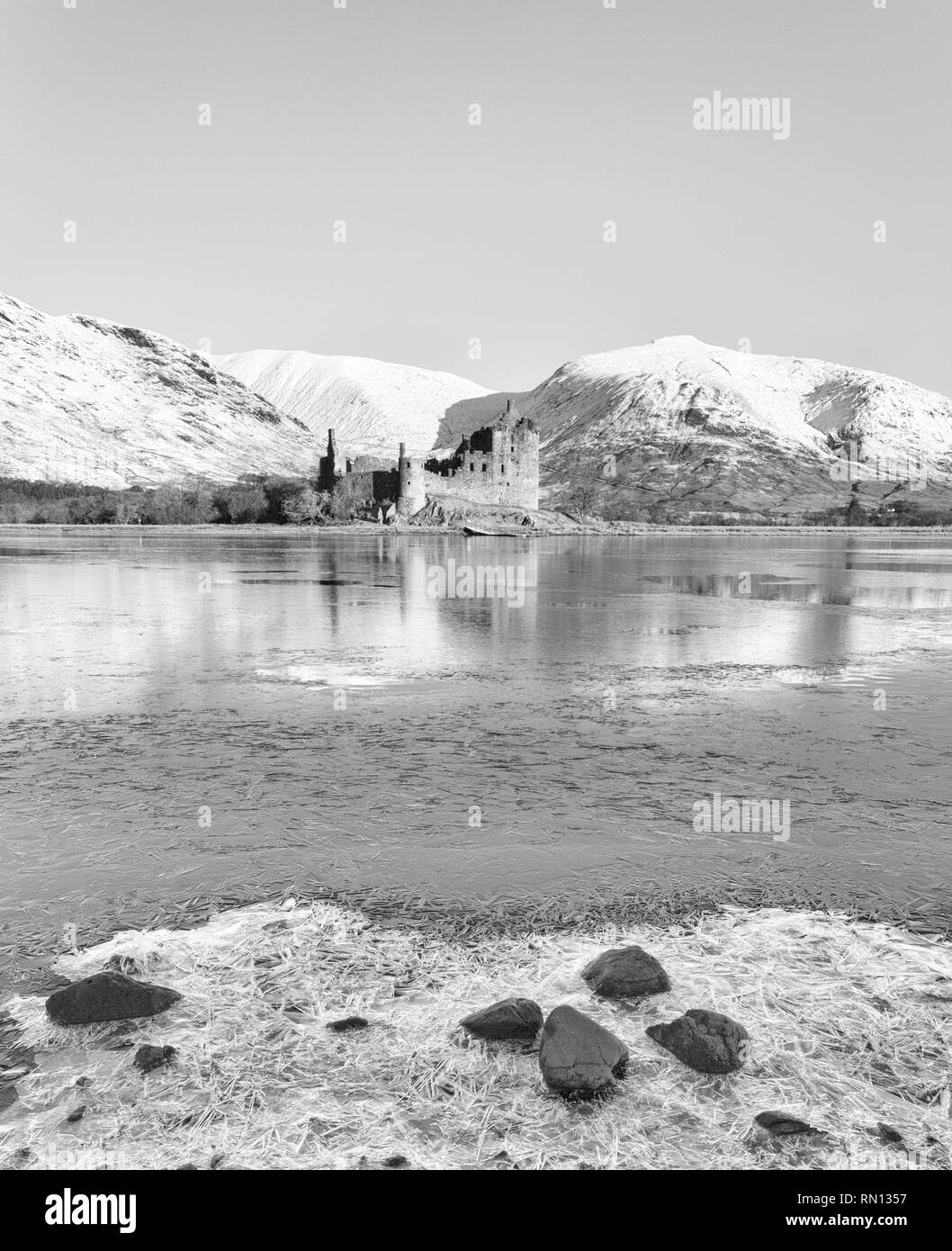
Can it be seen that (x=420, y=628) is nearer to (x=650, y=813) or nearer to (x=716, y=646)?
(x=716, y=646)

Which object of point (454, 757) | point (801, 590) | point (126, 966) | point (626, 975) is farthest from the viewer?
point (801, 590)

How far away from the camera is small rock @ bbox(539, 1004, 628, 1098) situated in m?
3.92

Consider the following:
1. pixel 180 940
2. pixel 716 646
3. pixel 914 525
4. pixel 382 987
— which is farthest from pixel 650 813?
pixel 914 525

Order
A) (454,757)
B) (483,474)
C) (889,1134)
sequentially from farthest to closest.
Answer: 1. (483,474)
2. (454,757)
3. (889,1134)

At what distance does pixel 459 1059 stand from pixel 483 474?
9305 centimetres

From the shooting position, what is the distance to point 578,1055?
402 centimetres

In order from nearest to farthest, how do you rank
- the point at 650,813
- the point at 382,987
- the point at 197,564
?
the point at 382,987 < the point at 650,813 < the point at 197,564

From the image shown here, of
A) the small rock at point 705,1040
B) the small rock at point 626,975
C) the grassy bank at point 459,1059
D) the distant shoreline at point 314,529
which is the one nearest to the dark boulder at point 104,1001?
the grassy bank at point 459,1059

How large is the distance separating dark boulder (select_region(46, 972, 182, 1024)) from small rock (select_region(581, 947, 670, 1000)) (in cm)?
230

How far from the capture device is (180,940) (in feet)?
17.4

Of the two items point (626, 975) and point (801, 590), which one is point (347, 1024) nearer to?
point (626, 975)

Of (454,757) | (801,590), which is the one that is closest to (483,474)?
(801,590)

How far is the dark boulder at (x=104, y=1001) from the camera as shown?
4.45 meters
